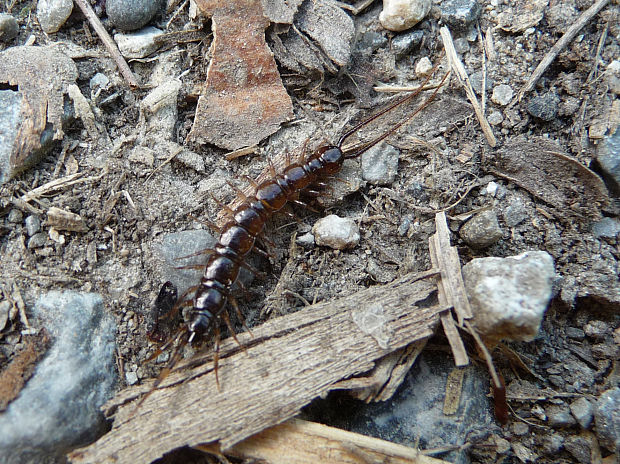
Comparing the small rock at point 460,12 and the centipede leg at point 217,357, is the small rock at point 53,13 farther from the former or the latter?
the small rock at point 460,12

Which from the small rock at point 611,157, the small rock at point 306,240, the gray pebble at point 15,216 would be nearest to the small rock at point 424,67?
the small rock at point 611,157

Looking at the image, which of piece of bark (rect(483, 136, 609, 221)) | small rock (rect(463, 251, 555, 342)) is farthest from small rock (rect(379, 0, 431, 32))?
small rock (rect(463, 251, 555, 342))

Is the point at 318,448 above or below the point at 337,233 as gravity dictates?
below

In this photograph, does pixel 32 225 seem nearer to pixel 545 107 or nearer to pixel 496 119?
pixel 496 119

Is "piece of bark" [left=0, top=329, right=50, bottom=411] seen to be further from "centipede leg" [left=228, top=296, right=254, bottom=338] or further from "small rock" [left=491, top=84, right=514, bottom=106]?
"small rock" [left=491, top=84, right=514, bottom=106]

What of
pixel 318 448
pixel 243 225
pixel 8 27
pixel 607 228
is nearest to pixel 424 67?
pixel 607 228

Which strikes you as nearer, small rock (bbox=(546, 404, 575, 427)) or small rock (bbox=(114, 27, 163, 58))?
small rock (bbox=(546, 404, 575, 427))
